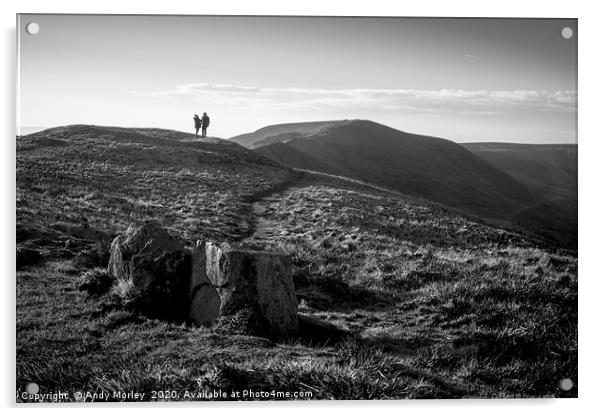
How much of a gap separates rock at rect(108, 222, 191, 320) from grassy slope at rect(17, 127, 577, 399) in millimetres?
356

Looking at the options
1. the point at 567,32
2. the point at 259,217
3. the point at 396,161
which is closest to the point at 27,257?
the point at 259,217

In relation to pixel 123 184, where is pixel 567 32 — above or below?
above

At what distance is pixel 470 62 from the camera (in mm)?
9469

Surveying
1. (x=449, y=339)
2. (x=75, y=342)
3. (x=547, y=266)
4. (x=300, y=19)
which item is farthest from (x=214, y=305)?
(x=547, y=266)

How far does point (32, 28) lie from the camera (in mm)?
8609

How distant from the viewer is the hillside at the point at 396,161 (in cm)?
Answer: 2467

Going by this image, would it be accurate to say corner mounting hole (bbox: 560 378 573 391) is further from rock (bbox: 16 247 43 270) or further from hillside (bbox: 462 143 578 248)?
rock (bbox: 16 247 43 270)

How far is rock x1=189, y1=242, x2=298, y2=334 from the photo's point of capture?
24.3ft

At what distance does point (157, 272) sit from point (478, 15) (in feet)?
25.3

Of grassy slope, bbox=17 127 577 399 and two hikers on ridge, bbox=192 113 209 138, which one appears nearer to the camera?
grassy slope, bbox=17 127 577 399

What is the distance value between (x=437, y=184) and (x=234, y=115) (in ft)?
106

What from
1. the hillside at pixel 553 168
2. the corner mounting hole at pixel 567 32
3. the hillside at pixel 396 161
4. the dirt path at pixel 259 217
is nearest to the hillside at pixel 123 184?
the dirt path at pixel 259 217

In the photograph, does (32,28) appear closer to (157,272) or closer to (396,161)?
(157,272)

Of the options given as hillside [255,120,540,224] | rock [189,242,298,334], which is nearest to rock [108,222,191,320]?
rock [189,242,298,334]
